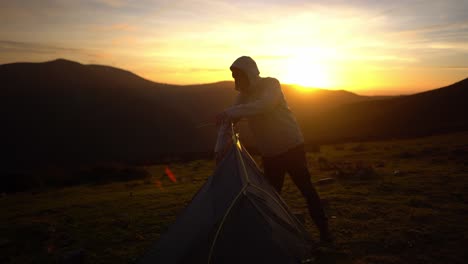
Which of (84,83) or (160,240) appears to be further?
(84,83)

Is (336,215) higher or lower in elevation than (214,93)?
lower

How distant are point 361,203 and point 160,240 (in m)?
5.38

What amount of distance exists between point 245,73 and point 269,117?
2.18ft

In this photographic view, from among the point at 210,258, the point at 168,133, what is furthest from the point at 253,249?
the point at 168,133

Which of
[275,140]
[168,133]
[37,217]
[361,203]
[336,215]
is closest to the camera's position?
[275,140]

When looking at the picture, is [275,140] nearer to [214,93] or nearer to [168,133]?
[168,133]

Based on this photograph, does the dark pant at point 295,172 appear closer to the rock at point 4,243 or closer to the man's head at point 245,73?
the man's head at point 245,73

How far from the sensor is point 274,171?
527cm

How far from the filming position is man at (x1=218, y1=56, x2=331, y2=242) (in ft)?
16.2

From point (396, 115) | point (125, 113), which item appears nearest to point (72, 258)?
point (396, 115)

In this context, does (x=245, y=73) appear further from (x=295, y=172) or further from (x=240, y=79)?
(x=295, y=172)

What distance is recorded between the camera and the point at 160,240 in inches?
179

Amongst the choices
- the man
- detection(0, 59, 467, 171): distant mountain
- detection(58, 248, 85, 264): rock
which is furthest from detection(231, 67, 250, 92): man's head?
detection(0, 59, 467, 171): distant mountain

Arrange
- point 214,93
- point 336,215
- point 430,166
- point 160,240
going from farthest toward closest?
point 214,93 < point 430,166 < point 336,215 < point 160,240
